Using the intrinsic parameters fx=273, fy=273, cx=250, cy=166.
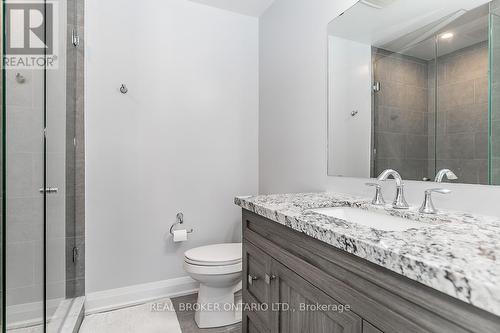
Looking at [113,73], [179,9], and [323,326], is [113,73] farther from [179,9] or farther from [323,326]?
[323,326]

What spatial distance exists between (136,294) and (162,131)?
1268 millimetres

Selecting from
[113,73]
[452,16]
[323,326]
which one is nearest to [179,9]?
[113,73]

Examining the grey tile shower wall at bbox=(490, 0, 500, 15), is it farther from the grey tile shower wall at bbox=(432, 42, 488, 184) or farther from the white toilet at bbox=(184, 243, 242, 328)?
the white toilet at bbox=(184, 243, 242, 328)

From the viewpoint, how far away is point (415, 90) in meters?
1.23

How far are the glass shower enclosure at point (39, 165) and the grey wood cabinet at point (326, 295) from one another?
894mm

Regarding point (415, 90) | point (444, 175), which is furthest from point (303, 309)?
point (415, 90)

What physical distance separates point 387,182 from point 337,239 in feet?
2.48

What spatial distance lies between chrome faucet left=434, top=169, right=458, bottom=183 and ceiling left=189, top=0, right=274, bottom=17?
1.94 metres

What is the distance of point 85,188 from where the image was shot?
1957mm

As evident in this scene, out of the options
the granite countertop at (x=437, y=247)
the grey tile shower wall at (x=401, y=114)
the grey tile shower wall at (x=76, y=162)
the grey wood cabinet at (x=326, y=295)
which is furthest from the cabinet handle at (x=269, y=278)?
the grey tile shower wall at (x=76, y=162)

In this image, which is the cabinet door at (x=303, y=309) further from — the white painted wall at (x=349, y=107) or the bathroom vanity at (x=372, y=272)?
the white painted wall at (x=349, y=107)

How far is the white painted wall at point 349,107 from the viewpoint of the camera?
148 cm

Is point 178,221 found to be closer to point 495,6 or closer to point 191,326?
point 191,326

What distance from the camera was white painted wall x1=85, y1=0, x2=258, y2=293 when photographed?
78.8 inches
